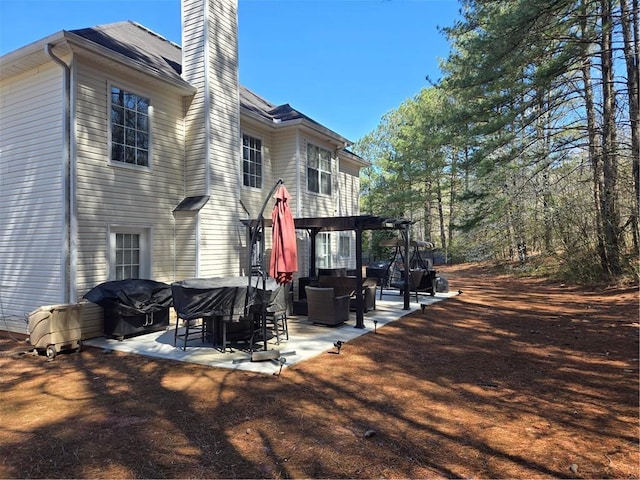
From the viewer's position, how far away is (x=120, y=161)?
7750 millimetres

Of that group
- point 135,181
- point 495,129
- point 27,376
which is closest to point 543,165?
point 495,129

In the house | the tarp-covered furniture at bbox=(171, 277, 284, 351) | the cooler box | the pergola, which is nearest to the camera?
the tarp-covered furniture at bbox=(171, 277, 284, 351)

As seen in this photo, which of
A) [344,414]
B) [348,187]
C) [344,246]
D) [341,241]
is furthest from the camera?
[348,187]

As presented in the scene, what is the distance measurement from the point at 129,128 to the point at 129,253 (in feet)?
8.34

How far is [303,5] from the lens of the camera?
919cm

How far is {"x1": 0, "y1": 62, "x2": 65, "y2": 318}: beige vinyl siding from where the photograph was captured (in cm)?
695

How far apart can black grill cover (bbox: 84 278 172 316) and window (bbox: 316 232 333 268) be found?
7.10m

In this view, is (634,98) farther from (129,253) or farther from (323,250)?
(129,253)

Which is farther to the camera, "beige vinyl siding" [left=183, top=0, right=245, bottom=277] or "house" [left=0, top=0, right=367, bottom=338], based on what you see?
"beige vinyl siding" [left=183, top=0, right=245, bottom=277]

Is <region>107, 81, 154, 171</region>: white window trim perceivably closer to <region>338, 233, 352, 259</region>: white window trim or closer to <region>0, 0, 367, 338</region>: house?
<region>0, 0, 367, 338</region>: house

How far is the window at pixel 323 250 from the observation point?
13820mm

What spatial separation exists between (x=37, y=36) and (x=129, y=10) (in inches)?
188

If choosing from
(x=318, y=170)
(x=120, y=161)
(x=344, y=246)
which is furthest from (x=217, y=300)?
(x=344, y=246)

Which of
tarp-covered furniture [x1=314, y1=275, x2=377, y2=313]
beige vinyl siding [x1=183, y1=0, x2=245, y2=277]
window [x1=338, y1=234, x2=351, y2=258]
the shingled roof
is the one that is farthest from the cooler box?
window [x1=338, y1=234, x2=351, y2=258]
